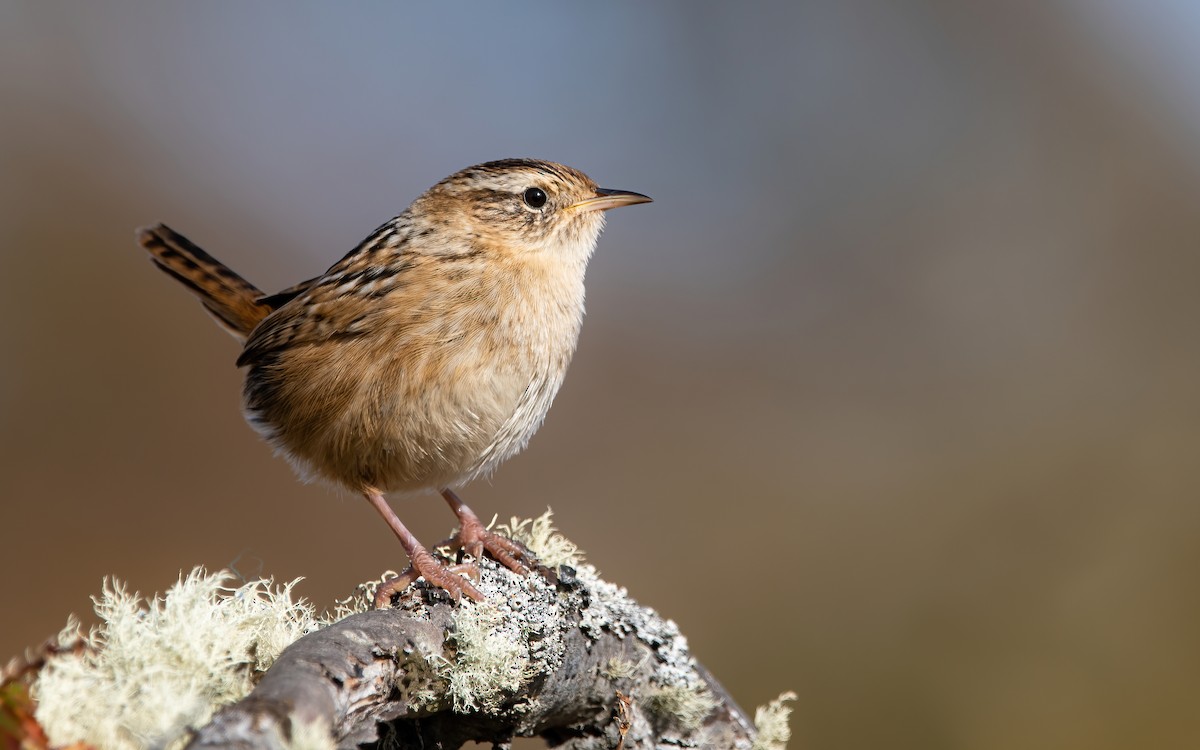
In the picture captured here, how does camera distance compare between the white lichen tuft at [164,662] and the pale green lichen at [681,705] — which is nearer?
the white lichen tuft at [164,662]

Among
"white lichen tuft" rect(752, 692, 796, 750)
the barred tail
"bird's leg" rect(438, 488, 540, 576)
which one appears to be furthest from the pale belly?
"white lichen tuft" rect(752, 692, 796, 750)

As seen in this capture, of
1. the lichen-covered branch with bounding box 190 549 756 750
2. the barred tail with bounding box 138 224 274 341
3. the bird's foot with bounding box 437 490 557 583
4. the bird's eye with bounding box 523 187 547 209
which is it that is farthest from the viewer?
the barred tail with bounding box 138 224 274 341

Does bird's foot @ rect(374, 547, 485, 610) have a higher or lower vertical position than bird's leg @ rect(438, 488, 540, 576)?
lower

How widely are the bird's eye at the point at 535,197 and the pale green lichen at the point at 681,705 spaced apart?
83.7 inches

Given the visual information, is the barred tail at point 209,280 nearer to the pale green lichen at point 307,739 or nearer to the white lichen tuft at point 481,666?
the white lichen tuft at point 481,666

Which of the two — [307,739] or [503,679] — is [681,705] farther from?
[307,739]

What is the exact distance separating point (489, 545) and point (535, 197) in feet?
5.16

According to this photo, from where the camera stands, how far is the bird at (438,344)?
3.27 metres

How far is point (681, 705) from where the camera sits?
265 centimetres

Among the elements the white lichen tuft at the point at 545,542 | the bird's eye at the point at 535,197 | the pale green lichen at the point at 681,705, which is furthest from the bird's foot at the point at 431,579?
the bird's eye at the point at 535,197

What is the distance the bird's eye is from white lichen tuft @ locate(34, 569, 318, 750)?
218 centimetres

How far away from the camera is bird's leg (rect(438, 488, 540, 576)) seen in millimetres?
2979

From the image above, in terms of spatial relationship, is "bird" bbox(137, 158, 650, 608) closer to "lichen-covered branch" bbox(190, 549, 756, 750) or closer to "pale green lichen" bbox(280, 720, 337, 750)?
"lichen-covered branch" bbox(190, 549, 756, 750)

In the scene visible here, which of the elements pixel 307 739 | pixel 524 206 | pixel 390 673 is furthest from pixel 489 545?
pixel 307 739
